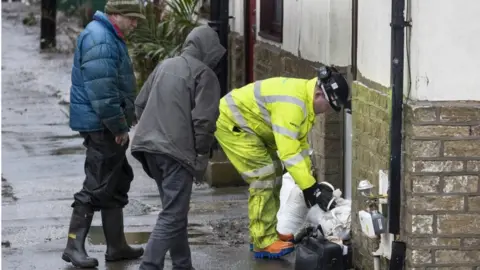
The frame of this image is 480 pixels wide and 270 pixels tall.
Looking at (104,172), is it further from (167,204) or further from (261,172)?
(261,172)

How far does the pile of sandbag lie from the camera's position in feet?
24.5

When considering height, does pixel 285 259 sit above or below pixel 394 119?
below

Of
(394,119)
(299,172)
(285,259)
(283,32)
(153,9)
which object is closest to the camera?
(394,119)

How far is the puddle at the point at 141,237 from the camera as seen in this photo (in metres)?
8.34

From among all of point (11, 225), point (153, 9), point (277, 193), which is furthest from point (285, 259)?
point (153, 9)

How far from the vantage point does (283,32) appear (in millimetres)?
10102

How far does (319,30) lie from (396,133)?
2.88 metres

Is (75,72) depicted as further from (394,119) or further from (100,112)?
(394,119)

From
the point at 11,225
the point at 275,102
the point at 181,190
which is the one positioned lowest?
the point at 11,225

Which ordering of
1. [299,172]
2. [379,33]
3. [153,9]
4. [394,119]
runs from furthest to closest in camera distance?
[153,9] < [299,172] < [379,33] < [394,119]

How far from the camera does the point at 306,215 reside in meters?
7.90

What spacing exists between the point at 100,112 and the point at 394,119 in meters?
2.14

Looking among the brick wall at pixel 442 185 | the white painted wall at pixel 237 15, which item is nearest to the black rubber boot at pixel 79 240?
the brick wall at pixel 442 185

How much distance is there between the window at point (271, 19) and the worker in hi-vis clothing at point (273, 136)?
297cm
